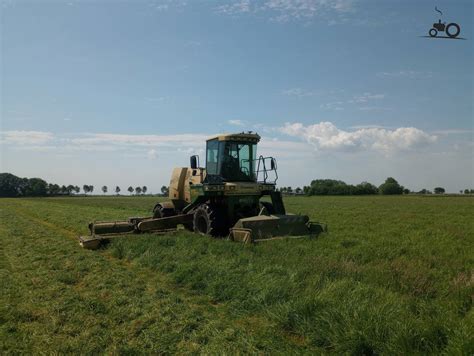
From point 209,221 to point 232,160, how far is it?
230 centimetres

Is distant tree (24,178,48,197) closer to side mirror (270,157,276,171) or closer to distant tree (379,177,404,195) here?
distant tree (379,177,404,195)

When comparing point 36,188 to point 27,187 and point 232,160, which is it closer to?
point 27,187

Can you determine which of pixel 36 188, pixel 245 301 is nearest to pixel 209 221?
pixel 245 301

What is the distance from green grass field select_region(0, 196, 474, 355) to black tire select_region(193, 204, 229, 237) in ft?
6.07

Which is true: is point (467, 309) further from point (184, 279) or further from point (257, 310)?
point (184, 279)

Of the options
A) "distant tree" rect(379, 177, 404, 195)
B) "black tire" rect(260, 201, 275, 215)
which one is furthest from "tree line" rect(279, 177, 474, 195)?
"black tire" rect(260, 201, 275, 215)

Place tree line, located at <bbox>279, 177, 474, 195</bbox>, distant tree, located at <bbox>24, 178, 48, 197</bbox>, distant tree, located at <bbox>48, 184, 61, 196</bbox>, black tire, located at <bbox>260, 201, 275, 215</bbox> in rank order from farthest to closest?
distant tree, located at <bbox>48, 184, 61, 196</bbox> → distant tree, located at <bbox>24, 178, 48, 197</bbox> → tree line, located at <bbox>279, 177, 474, 195</bbox> → black tire, located at <bbox>260, 201, 275, 215</bbox>

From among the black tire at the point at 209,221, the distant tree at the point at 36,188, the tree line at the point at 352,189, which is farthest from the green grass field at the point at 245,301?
the distant tree at the point at 36,188

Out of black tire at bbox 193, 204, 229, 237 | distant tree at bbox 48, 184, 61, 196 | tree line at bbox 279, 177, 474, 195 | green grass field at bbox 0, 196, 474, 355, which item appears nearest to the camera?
green grass field at bbox 0, 196, 474, 355

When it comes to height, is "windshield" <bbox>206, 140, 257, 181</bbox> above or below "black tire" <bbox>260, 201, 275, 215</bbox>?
above

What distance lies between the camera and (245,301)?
573cm

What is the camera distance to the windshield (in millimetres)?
Result: 12703

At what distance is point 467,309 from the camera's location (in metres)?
4.90

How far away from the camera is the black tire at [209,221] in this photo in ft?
38.5
